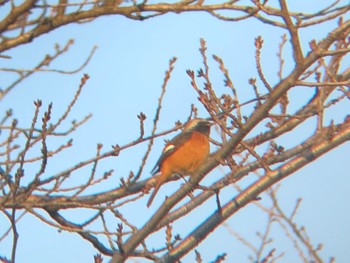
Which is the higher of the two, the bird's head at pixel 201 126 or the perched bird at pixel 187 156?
the bird's head at pixel 201 126

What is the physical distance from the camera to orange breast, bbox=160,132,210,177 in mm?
5691

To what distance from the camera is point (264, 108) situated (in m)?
3.16

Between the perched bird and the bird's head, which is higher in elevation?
the bird's head

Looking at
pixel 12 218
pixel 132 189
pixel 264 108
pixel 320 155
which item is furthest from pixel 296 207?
pixel 12 218

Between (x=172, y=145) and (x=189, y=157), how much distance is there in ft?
1.21

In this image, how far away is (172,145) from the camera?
606cm

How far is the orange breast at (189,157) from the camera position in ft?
18.7

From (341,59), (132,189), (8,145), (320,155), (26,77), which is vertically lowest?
(320,155)

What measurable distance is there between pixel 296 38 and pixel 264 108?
0.36 m

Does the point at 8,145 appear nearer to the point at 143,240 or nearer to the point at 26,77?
the point at 26,77

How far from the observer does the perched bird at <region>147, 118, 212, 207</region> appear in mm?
5664

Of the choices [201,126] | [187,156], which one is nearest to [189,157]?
[187,156]

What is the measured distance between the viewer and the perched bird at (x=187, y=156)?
566 cm

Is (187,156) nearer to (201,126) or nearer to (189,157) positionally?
(189,157)
